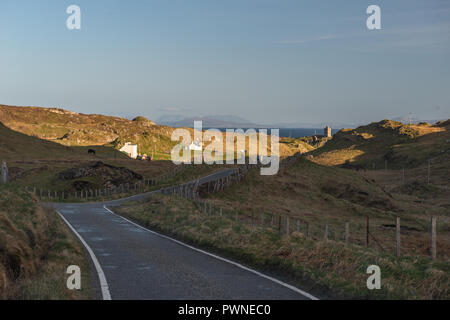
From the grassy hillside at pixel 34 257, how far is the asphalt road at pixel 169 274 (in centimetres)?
87

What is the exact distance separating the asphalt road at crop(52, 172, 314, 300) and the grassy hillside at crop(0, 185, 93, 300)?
2.86 ft

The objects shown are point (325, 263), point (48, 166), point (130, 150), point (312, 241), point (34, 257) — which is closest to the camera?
point (325, 263)

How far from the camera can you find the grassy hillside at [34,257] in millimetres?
10477

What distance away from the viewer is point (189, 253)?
56.5 ft

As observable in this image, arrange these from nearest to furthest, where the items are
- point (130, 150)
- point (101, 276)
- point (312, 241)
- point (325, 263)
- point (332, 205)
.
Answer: point (101, 276) → point (325, 263) → point (312, 241) → point (332, 205) → point (130, 150)

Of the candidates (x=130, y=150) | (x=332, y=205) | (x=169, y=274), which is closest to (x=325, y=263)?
(x=169, y=274)

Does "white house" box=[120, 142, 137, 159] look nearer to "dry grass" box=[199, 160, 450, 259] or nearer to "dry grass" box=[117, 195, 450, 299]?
"dry grass" box=[199, 160, 450, 259]

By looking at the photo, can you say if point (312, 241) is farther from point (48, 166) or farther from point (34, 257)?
point (48, 166)

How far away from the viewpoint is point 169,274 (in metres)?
13.3

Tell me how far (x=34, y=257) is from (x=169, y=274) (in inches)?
178

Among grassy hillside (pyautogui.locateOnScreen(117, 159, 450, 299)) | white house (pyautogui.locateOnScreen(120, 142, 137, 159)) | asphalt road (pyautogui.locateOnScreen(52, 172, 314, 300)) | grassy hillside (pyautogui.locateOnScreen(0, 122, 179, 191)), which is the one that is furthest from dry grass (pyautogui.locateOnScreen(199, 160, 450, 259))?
white house (pyautogui.locateOnScreen(120, 142, 137, 159))

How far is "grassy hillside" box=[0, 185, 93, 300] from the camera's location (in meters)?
10.5

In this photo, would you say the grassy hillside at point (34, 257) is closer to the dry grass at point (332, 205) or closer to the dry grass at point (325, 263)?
the dry grass at point (325, 263)
